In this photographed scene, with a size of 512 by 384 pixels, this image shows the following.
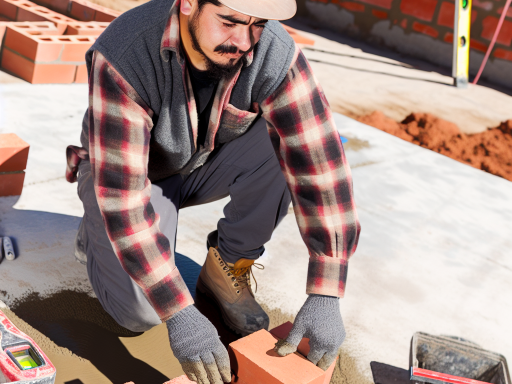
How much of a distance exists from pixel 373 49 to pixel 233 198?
7287 mm

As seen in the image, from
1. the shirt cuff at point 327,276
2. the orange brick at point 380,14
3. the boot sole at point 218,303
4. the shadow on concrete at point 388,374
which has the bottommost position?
the boot sole at point 218,303

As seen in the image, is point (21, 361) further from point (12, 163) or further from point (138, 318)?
point (12, 163)

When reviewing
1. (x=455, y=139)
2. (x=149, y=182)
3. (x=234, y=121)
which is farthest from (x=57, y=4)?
(x=149, y=182)

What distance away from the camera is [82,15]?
5723 mm

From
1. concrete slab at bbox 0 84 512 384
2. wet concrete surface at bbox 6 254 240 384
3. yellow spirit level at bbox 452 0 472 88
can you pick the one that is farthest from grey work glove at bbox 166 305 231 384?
yellow spirit level at bbox 452 0 472 88

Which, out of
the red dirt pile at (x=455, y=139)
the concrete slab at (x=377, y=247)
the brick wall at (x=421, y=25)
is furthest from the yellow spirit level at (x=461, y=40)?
the concrete slab at (x=377, y=247)

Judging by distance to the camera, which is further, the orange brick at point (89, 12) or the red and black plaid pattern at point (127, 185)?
the orange brick at point (89, 12)

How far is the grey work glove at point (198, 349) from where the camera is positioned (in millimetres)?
1498

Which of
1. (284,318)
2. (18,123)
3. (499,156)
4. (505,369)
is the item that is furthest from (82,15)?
(505,369)

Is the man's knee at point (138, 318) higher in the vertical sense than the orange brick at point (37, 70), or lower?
higher

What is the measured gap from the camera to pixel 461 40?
6.76m

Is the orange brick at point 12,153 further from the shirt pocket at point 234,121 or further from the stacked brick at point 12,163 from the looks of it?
the shirt pocket at point 234,121

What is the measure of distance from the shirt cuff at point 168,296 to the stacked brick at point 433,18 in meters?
7.42

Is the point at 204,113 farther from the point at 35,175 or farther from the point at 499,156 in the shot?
the point at 499,156
